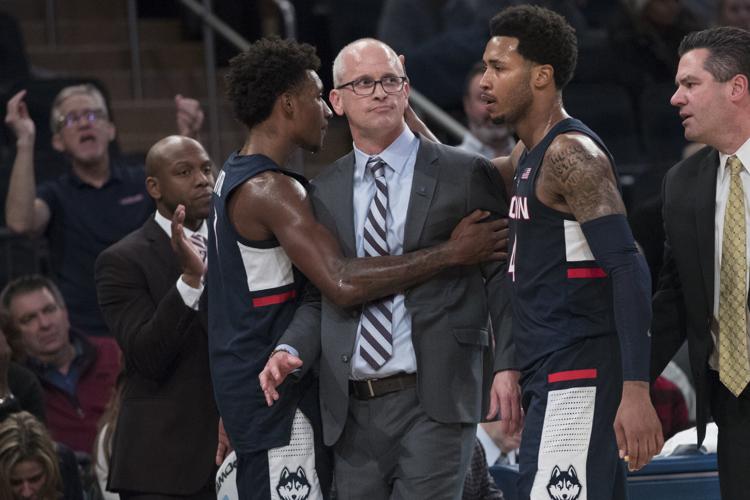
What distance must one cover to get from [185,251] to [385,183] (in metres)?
0.83

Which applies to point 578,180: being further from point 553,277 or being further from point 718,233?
point 718,233

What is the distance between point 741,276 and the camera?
4.26 m

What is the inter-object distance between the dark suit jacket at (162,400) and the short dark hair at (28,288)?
1445 millimetres

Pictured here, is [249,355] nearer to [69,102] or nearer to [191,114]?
[191,114]

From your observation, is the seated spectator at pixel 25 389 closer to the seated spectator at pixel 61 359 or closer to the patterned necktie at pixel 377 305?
the seated spectator at pixel 61 359

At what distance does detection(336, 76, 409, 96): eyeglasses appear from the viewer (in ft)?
14.7

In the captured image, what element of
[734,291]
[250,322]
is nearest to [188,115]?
[250,322]

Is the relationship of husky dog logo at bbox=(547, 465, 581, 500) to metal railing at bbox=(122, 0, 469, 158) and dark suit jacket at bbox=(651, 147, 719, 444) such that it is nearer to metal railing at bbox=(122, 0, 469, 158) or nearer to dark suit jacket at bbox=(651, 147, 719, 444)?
dark suit jacket at bbox=(651, 147, 719, 444)

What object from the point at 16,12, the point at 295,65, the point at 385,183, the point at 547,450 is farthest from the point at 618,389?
the point at 16,12

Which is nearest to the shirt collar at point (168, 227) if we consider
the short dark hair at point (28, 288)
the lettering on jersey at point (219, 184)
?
the lettering on jersey at point (219, 184)

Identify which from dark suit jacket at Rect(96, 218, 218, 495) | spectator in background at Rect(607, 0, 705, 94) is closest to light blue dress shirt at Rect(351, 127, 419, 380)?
dark suit jacket at Rect(96, 218, 218, 495)

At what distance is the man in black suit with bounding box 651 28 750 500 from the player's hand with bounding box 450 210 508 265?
513mm

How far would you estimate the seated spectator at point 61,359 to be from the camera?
6.64 metres

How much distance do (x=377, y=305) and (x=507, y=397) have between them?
500mm
